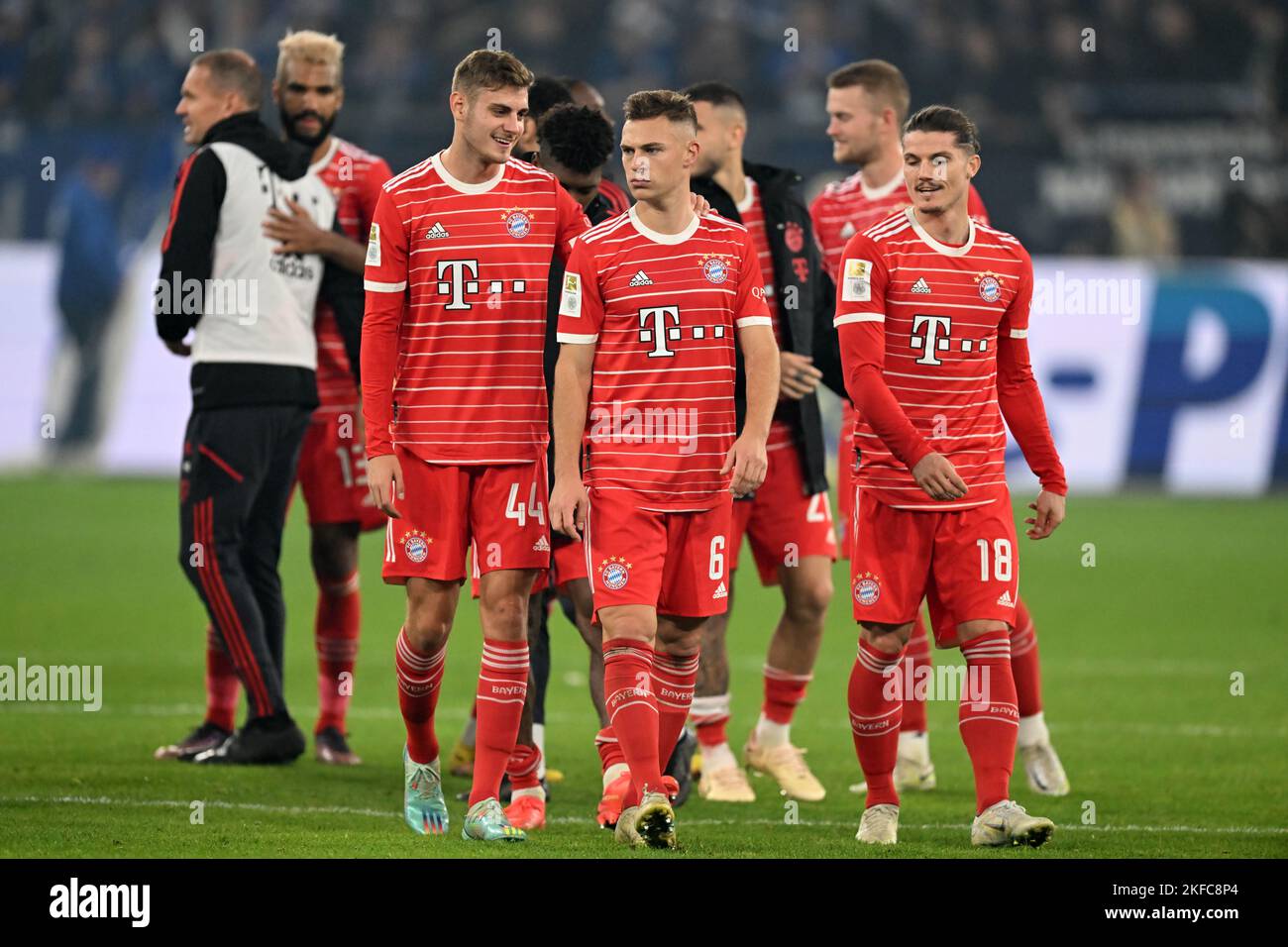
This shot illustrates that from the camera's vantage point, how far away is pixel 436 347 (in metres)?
5.83

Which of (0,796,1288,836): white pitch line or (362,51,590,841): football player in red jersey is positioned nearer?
(362,51,590,841): football player in red jersey

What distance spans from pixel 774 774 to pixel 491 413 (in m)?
2.10

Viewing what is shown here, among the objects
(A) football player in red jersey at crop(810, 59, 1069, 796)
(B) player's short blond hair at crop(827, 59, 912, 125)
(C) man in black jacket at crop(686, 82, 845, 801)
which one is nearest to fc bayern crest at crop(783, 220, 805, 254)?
(C) man in black jacket at crop(686, 82, 845, 801)

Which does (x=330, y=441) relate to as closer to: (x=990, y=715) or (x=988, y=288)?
(x=988, y=288)

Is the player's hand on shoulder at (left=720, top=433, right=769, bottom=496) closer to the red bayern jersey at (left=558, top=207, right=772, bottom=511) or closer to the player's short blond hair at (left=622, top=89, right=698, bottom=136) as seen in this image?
the red bayern jersey at (left=558, top=207, right=772, bottom=511)

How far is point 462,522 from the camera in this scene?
5828mm

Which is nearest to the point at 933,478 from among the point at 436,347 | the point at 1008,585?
the point at 1008,585

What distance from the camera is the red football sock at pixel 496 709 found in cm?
573

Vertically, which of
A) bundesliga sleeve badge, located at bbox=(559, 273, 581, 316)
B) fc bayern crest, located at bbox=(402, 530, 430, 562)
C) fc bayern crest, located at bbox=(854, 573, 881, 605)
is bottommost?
fc bayern crest, located at bbox=(854, 573, 881, 605)

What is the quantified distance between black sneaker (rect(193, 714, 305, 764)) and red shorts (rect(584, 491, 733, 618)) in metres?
2.08

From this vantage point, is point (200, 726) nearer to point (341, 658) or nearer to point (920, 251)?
point (341, 658)

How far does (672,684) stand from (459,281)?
4.46 ft

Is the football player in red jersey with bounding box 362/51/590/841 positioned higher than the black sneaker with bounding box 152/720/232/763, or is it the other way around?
the football player in red jersey with bounding box 362/51/590/841

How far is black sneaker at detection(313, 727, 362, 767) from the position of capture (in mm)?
7461
